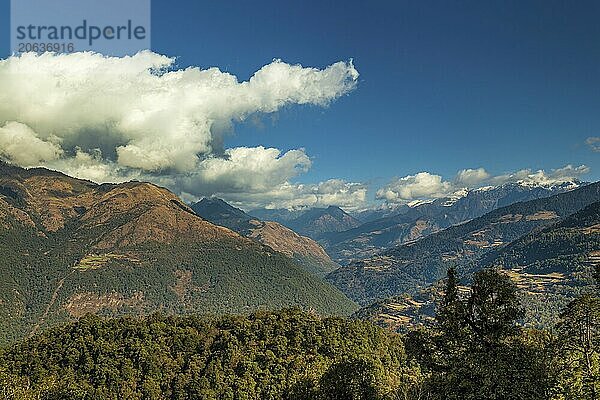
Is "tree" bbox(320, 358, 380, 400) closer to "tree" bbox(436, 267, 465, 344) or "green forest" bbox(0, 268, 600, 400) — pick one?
"green forest" bbox(0, 268, 600, 400)

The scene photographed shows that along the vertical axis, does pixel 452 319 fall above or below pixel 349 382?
above

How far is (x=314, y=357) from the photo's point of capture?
93188 millimetres

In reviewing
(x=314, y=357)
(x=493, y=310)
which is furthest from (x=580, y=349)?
(x=314, y=357)

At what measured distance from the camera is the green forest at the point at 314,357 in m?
24.7

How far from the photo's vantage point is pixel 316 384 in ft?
244

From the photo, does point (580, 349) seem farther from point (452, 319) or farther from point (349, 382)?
point (349, 382)

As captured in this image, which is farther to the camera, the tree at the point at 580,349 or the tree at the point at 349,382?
the tree at the point at 349,382

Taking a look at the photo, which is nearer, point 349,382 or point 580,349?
point 580,349

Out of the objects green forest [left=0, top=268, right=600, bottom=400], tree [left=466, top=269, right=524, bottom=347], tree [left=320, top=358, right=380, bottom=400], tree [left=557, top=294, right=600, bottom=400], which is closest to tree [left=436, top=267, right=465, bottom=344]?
green forest [left=0, top=268, right=600, bottom=400]

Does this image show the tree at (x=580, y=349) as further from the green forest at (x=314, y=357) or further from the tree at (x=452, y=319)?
the tree at (x=452, y=319)

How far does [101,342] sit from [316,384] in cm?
5259

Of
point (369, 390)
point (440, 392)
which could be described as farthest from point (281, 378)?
point (440, 392)

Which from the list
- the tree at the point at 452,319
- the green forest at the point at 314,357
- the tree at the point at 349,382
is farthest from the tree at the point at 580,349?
the tree at the point at 349,382

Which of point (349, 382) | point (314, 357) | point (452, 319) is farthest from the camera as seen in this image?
point (314, 357)
